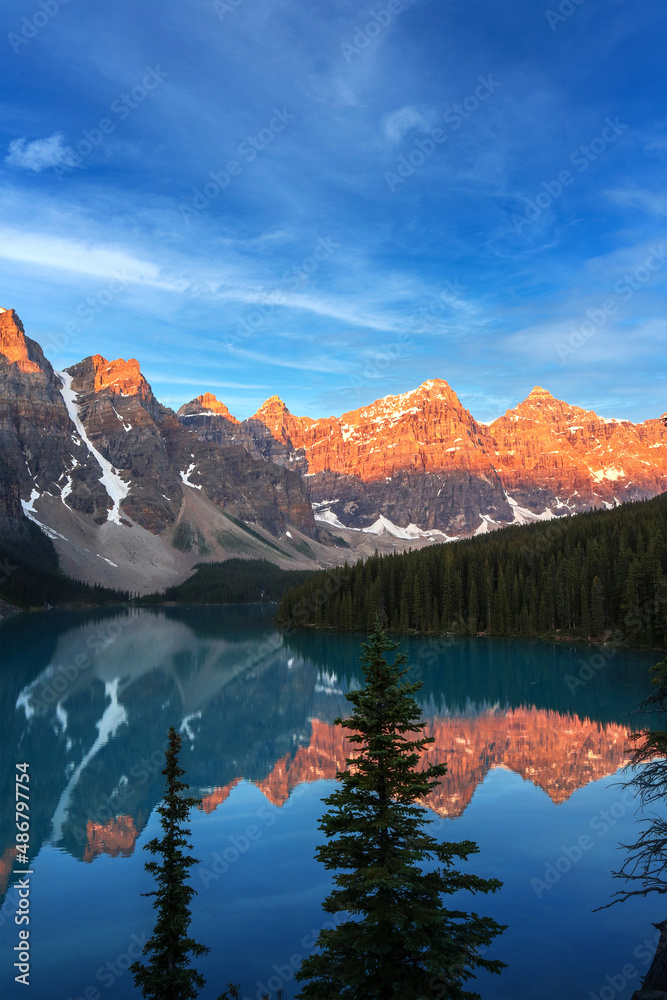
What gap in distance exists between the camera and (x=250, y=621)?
16525cm

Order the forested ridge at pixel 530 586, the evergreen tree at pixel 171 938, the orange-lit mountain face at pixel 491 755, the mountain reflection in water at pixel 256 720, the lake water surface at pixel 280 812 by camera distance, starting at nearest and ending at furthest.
→ the evergreen tree at pixel 171 938 < the lake water surface at pixel 280 812 < the orange-lit mountain face at pixel 491 755 < the mountain reflection in water at pixel 256 720 < the forested ridge at pixel 530 586

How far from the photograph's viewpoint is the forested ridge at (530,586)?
89312 millimetres

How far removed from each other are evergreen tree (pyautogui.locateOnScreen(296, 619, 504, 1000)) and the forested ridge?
75.8m

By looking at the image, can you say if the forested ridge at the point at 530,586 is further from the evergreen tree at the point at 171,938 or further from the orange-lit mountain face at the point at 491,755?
the evergreen tree at the point at 171,938

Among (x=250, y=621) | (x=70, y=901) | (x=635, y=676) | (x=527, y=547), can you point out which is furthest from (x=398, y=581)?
(x=70, y=901)

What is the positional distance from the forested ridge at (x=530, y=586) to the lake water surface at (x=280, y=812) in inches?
688

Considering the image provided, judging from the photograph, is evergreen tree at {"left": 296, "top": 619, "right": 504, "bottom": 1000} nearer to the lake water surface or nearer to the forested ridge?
the lake water surface

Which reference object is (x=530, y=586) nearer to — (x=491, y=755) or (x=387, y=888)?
(x=491, y=755)

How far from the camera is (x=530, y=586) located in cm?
10731

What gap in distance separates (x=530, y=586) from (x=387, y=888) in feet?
328

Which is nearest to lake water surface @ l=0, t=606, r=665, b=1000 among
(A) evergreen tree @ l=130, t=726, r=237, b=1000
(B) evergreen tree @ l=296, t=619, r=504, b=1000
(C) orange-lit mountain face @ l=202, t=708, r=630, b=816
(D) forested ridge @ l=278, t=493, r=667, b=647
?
(C) orange-lit mountain face @ l=202, t=708, r=630, b=816

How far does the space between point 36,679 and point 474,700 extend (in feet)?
147

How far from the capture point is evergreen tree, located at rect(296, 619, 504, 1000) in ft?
38.2

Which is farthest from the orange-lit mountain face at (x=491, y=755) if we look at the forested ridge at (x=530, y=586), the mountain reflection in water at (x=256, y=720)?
the forested ridge at (x=530, y=586)
